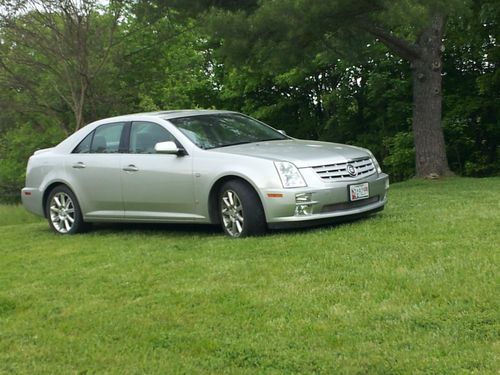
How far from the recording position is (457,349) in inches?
138

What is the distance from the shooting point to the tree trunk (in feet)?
49.2

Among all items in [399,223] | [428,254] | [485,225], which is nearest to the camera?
[428,254]

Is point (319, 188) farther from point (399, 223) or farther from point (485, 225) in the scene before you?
point (485, 225)

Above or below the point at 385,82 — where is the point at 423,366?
below

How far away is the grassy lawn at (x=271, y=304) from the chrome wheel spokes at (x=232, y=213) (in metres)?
0.19

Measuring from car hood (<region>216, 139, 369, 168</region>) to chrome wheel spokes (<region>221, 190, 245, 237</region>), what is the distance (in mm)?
489

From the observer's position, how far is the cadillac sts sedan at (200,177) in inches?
280

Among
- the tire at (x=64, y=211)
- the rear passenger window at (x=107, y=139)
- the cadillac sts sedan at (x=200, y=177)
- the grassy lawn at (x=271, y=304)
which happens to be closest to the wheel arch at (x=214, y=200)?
the cadillac sts sedan at (x=200, y=177)

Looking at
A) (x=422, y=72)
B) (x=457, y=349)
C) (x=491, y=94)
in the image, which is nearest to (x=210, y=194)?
(x=457, y=349)

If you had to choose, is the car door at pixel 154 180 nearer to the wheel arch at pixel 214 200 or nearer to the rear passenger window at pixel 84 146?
the wheel arch at pixel 214 200

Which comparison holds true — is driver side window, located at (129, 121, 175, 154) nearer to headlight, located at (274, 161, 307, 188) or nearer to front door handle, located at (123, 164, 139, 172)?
front door handle, located at (123, 164, 139, 172)

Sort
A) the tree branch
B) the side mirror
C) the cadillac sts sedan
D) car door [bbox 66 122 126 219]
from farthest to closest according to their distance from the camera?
the tree branch
car door [bbox 66 122 126 219]
the side mirror
the cadillac sts sedan

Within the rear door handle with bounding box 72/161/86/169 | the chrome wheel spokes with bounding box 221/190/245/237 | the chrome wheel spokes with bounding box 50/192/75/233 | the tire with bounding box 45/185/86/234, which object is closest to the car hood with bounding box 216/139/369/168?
the chrome wheel spokes with bounding box 221/190/245/237

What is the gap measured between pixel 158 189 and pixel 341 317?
13.9 ft
